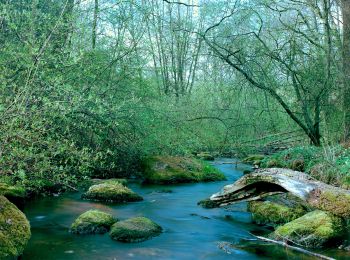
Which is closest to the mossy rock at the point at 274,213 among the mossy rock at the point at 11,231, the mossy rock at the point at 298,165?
the mossy rock at the point at 298,165

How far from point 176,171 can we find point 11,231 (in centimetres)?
775

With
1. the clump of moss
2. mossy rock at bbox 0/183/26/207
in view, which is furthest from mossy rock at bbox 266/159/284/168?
mossy rock at bbox 0/183/26/207

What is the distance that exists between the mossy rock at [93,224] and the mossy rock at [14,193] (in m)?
1.36

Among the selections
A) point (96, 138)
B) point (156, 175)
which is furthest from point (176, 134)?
point (96, 138)

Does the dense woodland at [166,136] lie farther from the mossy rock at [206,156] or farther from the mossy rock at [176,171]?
the mossy rock at [206,156]

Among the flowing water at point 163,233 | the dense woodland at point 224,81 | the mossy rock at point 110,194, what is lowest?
the flowing water at point 163,233

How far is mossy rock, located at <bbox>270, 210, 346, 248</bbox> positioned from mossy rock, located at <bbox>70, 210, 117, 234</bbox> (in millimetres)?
2768

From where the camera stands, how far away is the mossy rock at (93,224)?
7191 mm

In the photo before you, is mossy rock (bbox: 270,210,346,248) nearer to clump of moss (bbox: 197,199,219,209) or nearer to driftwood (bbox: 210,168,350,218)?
driftwood (bbox: 210,168,350,218)

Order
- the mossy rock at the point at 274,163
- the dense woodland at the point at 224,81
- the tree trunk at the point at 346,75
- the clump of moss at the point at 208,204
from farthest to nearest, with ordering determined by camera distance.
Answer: the mossy rock at the point at 274,163, the tree trunk at the point at 346,75, the dense woodland at the point at 224,81, the clump of moss at the point at 208,204

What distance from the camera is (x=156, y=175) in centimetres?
1246

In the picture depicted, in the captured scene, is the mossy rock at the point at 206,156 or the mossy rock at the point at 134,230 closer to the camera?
the mossy rock at the point at 134,230

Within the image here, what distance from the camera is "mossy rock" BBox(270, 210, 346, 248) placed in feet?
21.5

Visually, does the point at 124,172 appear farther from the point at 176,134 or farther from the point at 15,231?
the point at 15,231
